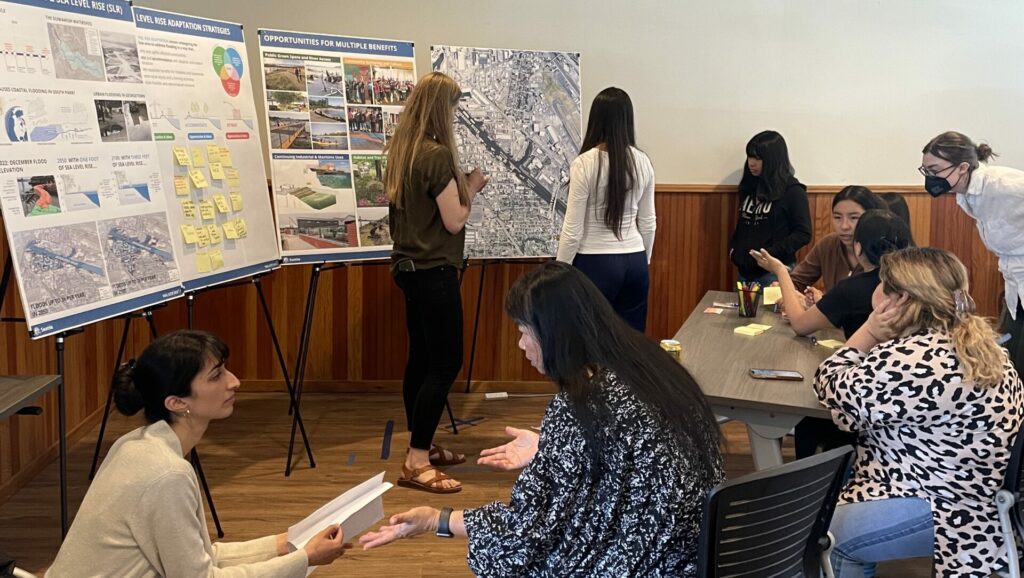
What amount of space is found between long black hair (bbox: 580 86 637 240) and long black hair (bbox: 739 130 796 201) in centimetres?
124

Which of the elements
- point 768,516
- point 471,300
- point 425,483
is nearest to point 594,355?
point 768,516

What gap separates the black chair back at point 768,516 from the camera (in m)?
1.62

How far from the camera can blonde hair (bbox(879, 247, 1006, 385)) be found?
2.19 meters

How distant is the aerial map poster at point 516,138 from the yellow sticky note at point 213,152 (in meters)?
1.44

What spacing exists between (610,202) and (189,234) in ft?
5.44

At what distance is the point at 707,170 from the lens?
5.43 metres

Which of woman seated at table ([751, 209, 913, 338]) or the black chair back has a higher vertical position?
woman seated at table ([751, 209, 913, 338])

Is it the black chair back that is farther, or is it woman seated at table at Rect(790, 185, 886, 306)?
woman seated at table at Rect(790, 185, 886, 306)

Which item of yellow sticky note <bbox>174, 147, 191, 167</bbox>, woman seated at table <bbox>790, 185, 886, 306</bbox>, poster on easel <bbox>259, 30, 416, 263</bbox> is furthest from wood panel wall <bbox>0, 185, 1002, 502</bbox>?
yellow sticky note <bbox>174, 147, 191, 167</bbox>

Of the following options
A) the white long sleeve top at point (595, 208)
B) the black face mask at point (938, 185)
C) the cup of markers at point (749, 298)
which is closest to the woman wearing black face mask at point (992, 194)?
the black face mask at point (938, 185)

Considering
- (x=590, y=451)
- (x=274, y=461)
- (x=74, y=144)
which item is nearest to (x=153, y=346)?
(x=590, y=451)

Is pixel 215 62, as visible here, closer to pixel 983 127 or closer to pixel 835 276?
pixel 835 276

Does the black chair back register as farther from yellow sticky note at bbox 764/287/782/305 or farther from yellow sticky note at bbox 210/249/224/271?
yellow sticky note at bbox 210/249/224/271

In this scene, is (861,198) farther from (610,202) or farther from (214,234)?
(214,234)
